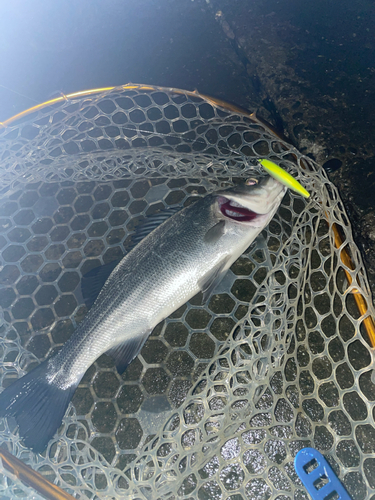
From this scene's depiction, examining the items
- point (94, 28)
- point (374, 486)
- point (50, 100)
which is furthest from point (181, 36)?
point (374, 486)

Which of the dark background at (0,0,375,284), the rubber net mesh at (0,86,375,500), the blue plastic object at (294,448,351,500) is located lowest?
the blue plastic object at (294,448,351,500)

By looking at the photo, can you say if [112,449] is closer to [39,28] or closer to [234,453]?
[234,453]

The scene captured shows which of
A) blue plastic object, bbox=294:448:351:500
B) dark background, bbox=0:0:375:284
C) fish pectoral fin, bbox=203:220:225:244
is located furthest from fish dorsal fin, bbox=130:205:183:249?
blue plastic object, bbox=294:448:351:500

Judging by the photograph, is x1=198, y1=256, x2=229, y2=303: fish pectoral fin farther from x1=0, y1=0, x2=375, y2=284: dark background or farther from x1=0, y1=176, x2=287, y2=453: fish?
x1=0, y1=0, x2=375, y2=284: dark background

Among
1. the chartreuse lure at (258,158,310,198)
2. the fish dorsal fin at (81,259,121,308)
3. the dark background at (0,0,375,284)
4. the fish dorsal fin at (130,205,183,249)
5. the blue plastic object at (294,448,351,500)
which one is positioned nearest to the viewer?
the blue plastic object at (294,448,351,500)

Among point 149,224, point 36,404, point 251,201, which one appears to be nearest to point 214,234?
point 251,201

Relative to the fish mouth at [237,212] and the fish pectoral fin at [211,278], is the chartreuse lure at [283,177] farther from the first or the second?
the fish pectoral fin at [211,278]

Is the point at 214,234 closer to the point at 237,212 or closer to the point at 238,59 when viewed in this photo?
the point at 237,212
